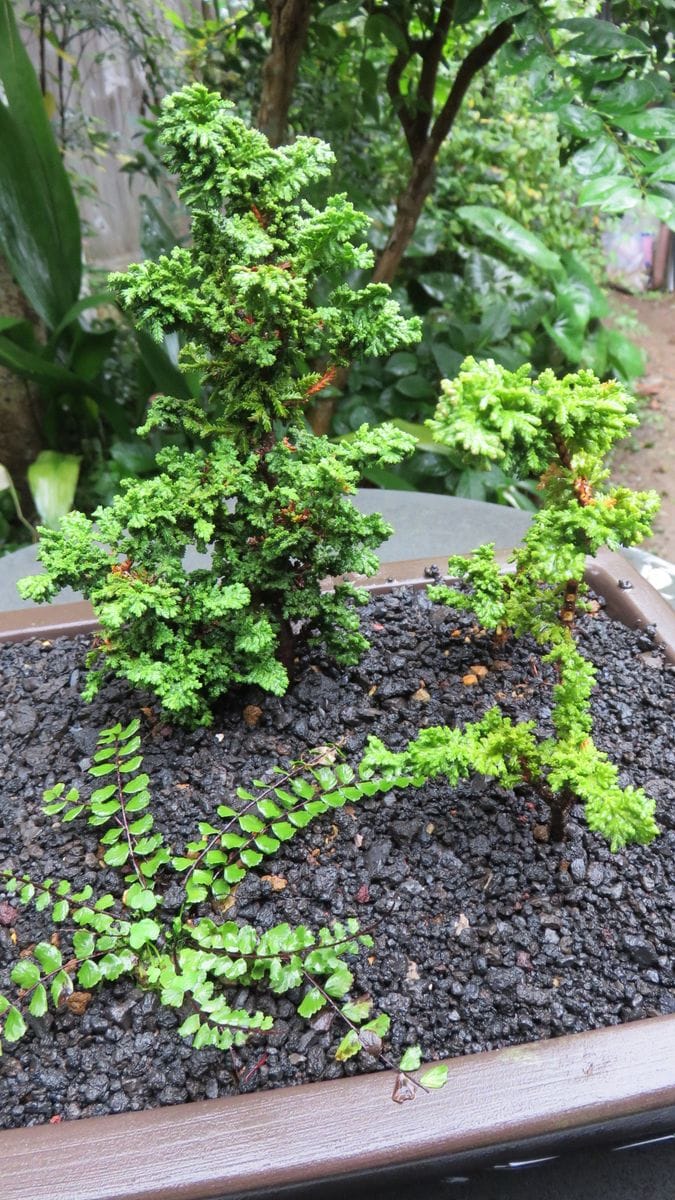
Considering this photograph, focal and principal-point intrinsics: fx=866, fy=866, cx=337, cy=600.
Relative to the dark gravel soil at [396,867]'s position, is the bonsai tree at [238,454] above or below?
above

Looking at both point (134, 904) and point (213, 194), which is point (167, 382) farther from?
point (134, 904)

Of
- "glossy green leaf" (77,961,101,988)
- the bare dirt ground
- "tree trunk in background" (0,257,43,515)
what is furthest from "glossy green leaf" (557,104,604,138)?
the bare dirt ground

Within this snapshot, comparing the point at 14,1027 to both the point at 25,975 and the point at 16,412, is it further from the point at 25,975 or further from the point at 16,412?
the point at 16,412

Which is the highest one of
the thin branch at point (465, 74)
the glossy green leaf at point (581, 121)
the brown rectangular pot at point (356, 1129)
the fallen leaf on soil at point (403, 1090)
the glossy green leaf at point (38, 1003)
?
the thin branch at point (465, 74)

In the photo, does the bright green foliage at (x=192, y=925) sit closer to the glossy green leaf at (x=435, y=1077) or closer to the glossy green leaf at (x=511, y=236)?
the glossy green leaf at (x=435, y=1077)

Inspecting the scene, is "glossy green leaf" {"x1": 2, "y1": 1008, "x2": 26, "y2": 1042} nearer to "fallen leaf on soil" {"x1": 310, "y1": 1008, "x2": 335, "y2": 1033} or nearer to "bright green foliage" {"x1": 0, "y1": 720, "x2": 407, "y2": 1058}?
"bright green foliage" {"x1": 0, "y1": 720, "x2": 407, "y2": 1058}

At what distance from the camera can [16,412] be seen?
2033 mm

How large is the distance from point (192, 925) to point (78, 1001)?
0.11m

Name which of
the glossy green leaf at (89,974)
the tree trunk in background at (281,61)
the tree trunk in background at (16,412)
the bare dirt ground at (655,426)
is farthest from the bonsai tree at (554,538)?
the bare dirt ground at (655,426)

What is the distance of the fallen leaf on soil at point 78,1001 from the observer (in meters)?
0.73

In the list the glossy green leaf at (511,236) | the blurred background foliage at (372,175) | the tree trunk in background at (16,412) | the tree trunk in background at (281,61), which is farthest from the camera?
the glossy green leaf at (511,236)

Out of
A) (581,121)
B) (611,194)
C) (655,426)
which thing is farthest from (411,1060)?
(655,426)

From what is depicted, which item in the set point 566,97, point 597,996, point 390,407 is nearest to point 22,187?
point 390,407

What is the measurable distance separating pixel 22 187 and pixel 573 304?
146cm
